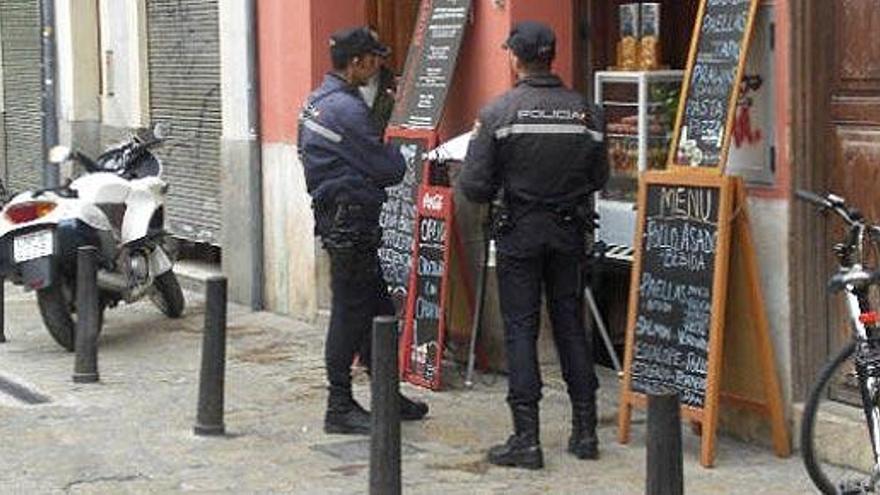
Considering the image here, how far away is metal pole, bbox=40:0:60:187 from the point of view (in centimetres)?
1619

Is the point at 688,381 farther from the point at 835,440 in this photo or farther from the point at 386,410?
the point at 386,410

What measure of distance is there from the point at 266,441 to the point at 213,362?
1.52 ft

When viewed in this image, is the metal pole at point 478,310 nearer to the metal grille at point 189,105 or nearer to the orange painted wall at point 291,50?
the orange painted wall at point 291,50

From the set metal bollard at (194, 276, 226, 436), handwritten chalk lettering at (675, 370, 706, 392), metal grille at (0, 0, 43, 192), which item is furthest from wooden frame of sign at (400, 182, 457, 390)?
metal grille at (0, 0, 43, 192)

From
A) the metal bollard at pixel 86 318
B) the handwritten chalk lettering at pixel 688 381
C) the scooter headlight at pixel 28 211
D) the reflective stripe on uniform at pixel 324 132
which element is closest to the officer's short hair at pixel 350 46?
the reflective stripe on uniform at pixel 324 132

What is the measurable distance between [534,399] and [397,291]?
225cm

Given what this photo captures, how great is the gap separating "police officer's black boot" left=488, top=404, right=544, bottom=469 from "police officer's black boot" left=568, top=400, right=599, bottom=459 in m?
0.21

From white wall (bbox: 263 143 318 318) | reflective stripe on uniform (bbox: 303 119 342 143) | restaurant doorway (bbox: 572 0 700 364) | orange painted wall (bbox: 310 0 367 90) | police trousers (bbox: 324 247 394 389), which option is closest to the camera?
reflective stripe on uniform (bbox: 303 119 342 143)

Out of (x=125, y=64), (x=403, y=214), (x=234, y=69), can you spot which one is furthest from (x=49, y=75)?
(x=403, y=214)

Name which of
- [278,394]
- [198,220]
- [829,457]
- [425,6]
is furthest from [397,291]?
[198,220]

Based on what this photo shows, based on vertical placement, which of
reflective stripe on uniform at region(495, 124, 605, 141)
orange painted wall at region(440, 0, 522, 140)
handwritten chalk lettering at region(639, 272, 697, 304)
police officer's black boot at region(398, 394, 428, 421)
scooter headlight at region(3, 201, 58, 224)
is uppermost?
orange painted wall at region(440, 0, 522, 140)

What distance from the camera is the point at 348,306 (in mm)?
8172

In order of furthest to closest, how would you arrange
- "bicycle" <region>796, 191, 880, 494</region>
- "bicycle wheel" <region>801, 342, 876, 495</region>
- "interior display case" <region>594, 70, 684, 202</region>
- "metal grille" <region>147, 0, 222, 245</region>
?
"metal grille" <region>147, 0, 222, 245</region>
"interior display case" <region>594, 70, 684, 202</region>
"bicycle wheel" <region>801, 342, 876, 495</region>
"bicycle" <region>796, 191, 880, 494</region>

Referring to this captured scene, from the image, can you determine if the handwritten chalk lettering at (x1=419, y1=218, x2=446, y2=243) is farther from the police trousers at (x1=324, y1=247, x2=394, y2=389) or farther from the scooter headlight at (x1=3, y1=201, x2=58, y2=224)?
the scooter headlight at (x1=3, y1=201, x2=58, y2=224)
